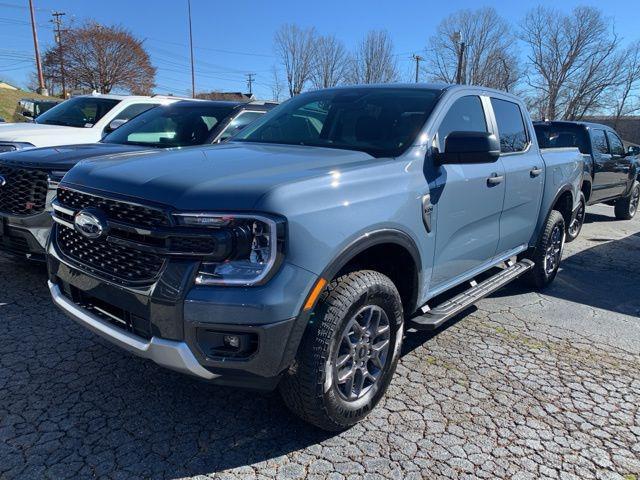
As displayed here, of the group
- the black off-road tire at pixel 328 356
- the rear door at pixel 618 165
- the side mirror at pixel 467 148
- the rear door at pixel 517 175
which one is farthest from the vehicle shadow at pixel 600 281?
the black off-road tire at pixel 328 356

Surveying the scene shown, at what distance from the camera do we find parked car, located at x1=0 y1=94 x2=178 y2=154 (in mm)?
6755

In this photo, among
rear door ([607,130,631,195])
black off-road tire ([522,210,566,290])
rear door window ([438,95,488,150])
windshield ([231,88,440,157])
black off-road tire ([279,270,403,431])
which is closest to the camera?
black off-road tire ([279,270,403,431])

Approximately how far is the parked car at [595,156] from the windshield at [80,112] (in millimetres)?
7388

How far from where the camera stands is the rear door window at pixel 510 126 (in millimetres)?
4402

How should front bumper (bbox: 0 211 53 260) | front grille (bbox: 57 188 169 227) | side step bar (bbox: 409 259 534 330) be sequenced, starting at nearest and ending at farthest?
1. front grille (bbox: 57 188 169 227)
2. side step bar (bbox: 409 259 534 330)
3. front bumper (bbox: 0 211 53 260)


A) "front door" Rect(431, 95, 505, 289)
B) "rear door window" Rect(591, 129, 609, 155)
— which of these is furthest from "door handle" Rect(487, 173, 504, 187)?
"rear door window" Rect(591, 129, 609, 155)

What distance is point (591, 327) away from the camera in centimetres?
458

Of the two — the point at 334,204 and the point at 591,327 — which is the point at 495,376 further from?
the point at 334,204

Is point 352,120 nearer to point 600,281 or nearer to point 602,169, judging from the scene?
point 600,281

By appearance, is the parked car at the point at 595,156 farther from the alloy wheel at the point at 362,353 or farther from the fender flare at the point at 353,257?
the alloy wheel at the point at 362,353

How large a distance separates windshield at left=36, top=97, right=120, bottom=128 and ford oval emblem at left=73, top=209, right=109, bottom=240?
5.64m

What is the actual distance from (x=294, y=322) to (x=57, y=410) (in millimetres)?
1605

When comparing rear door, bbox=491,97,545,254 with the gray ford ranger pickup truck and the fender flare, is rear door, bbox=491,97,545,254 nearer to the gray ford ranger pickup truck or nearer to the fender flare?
the gray ford ranger pickup truck

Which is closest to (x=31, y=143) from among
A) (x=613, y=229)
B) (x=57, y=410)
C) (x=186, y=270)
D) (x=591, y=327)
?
(x=57, y=410)
